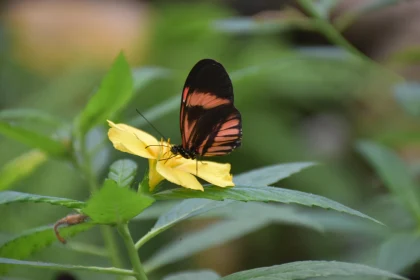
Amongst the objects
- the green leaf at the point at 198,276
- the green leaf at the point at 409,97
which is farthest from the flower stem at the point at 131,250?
the green leaf at the point at 409,97

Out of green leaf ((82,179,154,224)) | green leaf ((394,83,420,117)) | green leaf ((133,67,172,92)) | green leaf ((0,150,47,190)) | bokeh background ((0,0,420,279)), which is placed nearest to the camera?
green leaf ((82,179,154,224))

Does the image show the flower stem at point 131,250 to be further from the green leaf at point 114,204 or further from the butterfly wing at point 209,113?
the butterfly wing at point 209,113

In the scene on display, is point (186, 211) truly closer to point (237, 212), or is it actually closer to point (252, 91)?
point (237, 212)

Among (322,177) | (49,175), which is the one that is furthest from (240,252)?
(49,175)

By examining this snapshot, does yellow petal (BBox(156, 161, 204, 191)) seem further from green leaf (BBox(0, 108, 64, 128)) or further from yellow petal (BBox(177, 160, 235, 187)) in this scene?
green leaf (BBox(0, 108, 64, 128))

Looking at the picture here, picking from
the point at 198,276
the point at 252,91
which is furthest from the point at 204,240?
the point at 252,91

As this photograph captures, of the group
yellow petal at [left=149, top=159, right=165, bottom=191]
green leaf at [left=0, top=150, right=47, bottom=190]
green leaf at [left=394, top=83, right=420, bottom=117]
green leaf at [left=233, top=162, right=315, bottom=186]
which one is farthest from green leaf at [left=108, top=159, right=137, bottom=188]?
green leaf at [left=394, top=83, right=420, bottom=117]
